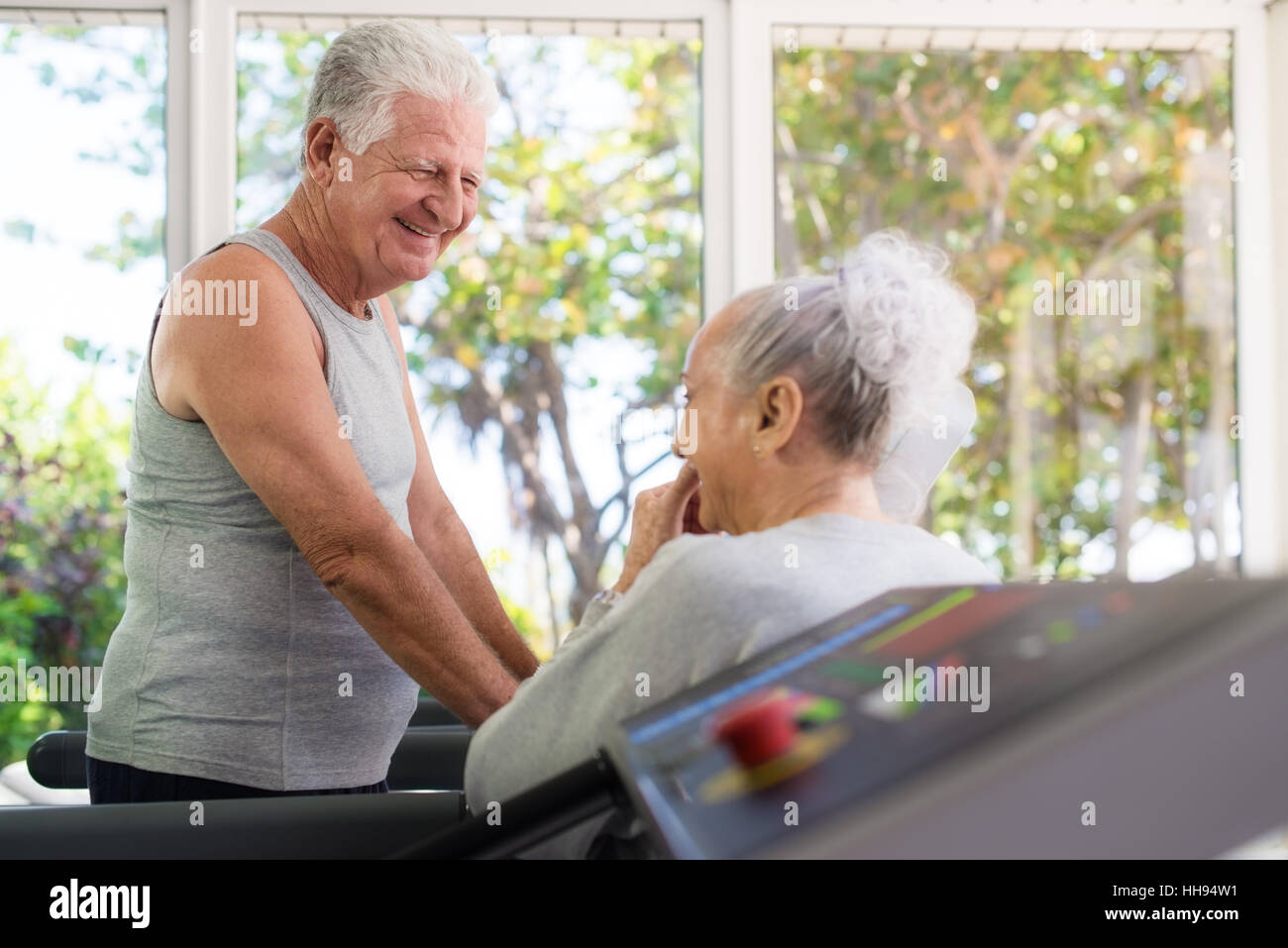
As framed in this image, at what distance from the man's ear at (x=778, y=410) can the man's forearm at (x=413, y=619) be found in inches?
16.4

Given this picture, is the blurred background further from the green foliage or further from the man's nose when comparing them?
the man's nose

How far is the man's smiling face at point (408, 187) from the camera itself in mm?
1520

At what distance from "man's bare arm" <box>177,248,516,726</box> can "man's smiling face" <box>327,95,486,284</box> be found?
0.22m

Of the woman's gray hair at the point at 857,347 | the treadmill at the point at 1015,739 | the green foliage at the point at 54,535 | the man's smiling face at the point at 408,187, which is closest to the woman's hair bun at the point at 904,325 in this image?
the woman's gray hair at the point at 857,347

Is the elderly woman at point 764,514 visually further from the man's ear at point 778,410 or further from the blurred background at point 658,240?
the blurred background at point 658,240

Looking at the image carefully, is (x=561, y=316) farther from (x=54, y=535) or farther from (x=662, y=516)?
(x=662, y=516)

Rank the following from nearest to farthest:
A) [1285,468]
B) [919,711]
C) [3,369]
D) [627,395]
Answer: [919,711], [3,369], [1285,468], [627,395]

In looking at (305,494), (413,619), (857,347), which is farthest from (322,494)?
(857,347)

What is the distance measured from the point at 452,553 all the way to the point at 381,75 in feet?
2.33

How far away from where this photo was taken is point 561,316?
3381 millimetres

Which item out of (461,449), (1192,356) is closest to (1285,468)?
(1192,356)
